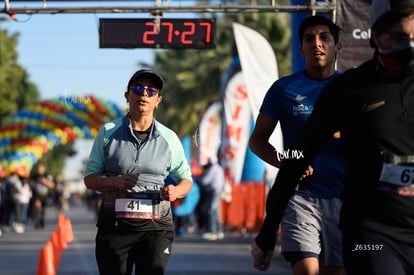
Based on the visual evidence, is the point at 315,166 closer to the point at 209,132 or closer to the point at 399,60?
the point at 399,60

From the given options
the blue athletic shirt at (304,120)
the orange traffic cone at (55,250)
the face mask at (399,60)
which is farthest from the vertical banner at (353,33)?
the face mask at (399,60)

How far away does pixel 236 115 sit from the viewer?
21781 mm

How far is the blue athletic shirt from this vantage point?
706 cm

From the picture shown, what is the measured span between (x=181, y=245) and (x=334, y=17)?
1066 centimetres

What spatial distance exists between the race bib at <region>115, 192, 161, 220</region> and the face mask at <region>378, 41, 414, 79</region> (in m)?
3.28

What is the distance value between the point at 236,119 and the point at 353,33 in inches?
390

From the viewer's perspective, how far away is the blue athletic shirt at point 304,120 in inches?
278

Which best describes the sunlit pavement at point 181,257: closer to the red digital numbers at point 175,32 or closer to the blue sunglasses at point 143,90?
the red digital numbers at point 175,32

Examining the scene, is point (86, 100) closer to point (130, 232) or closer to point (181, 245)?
point (130, 232)

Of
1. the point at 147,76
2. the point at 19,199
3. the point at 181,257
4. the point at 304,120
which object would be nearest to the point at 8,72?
the point at 19,199

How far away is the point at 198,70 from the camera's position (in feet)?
159

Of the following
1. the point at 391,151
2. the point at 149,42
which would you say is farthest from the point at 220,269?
the point at 391,151

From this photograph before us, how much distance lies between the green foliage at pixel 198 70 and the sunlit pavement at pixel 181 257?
1286 centimetres

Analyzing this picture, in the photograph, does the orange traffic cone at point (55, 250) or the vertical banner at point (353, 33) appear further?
the orange traffic cone at point (55, 250)
